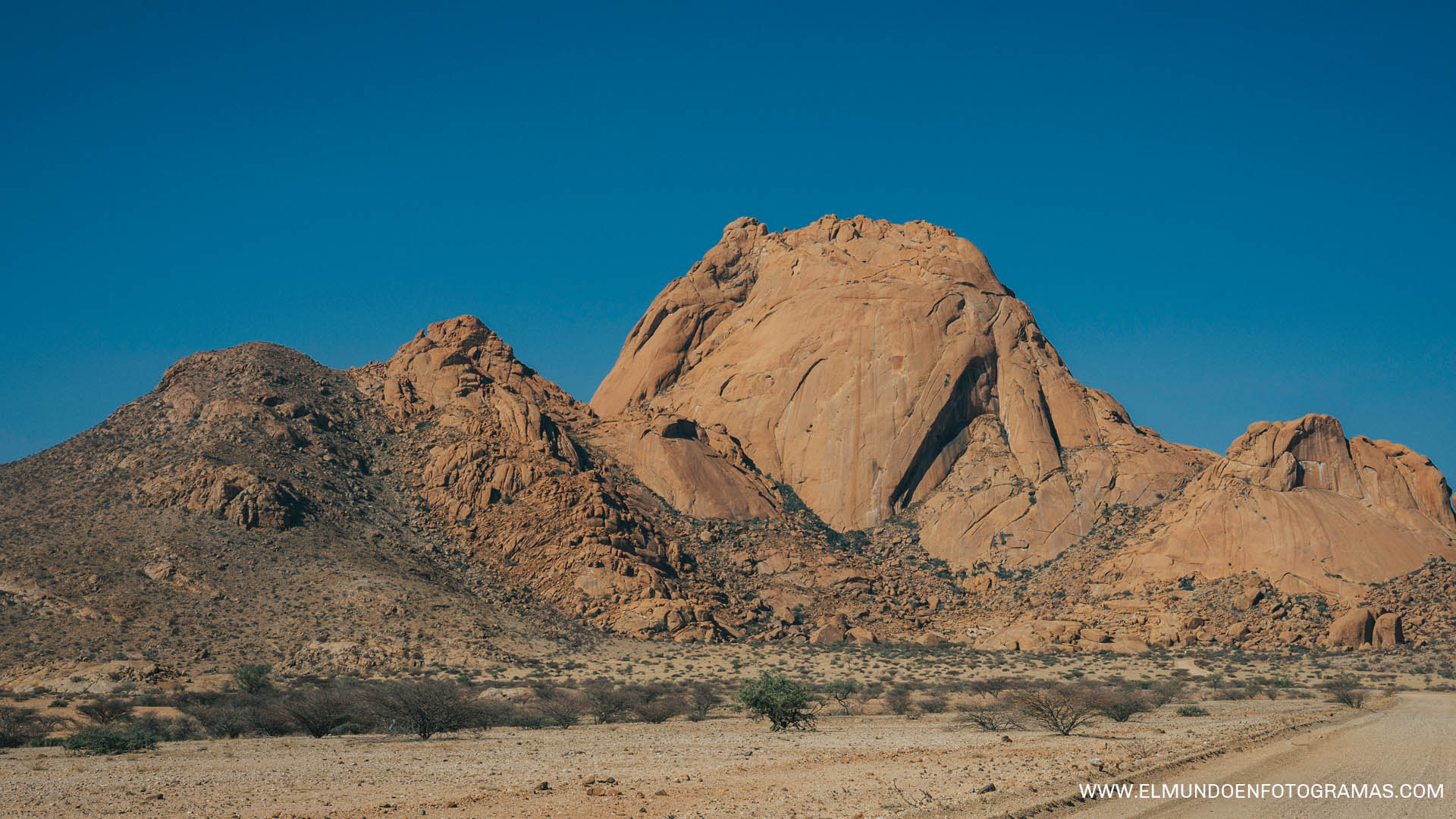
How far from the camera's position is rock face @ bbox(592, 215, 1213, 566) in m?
90.5

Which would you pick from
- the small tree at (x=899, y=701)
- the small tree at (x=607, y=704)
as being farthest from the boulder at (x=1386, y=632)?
the small tree at (x=607, y=704)

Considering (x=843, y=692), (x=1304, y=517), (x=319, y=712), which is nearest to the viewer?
(x=319, y=712)

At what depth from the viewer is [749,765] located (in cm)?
2612

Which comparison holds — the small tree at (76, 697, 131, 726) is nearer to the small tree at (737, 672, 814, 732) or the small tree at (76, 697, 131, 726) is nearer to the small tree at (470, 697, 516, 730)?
the small tree at (470, 697, 516, 730)

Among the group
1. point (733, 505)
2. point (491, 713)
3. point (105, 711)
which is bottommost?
point (491, 713)

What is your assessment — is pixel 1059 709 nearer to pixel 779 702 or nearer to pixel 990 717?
pixel 990 717

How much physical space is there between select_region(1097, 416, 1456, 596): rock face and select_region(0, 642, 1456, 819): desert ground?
26.7 metres

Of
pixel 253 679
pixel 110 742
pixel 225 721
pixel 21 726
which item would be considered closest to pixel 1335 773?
pixel 110 742

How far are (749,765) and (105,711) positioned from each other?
25.3m

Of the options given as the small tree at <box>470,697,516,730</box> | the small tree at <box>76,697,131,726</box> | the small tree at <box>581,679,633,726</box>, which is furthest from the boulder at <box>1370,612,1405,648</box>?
the small tree at <box>76,697,131,726</box>

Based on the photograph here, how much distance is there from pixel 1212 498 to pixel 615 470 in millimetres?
45621

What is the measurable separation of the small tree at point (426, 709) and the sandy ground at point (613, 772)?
1001 mm

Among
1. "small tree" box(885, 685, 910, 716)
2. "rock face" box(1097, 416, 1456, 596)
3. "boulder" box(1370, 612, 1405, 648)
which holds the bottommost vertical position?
"small tree" box(885, 685, 910, 716)

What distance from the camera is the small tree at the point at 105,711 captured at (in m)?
37.4
